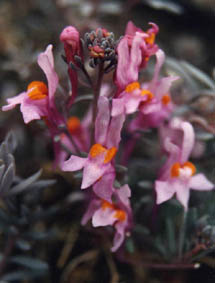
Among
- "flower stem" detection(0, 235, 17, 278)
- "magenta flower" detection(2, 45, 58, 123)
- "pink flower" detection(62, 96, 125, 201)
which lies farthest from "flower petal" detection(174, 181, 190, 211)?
"flower stem" detection(0, 235, 17, 278)

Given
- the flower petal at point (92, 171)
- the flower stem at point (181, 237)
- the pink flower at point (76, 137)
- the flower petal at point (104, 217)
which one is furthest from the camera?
the pink flower at point (76, 137)

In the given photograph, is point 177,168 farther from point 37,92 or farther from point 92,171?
point 37,92

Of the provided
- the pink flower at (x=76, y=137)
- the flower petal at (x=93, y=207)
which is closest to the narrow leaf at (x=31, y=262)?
the flower petal at (x=93, y=207)

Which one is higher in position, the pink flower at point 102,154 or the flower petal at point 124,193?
the pink flower at point 102,154

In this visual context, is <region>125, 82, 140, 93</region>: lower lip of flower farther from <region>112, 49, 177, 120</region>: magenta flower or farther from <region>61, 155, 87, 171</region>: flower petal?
<region>61, 155, 87, 171</region>: flower petal

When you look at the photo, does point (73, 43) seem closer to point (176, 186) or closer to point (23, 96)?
point (23, 96)

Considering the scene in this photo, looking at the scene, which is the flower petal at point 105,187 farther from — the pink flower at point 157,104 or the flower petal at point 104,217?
the pink flower at point 157,104
